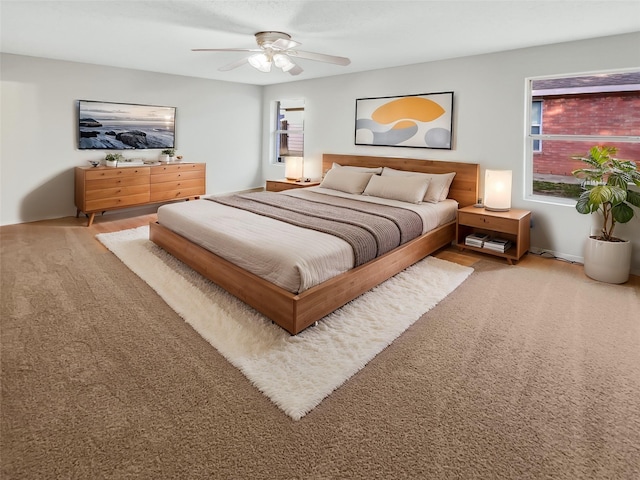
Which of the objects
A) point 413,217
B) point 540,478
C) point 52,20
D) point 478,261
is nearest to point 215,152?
point 52,20

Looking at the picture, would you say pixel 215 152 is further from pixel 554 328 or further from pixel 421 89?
pixel 554 328

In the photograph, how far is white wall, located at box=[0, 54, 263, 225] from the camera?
16.4 feet

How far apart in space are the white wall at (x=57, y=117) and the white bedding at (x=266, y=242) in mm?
2430

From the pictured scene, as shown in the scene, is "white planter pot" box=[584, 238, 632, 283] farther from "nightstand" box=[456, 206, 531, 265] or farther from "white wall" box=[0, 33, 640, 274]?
"nightstand" box=[456, 206, 531, 265]

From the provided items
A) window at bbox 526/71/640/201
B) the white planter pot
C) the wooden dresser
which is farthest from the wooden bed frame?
the wooden dresser

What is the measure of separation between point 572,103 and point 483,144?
2020 millimetres

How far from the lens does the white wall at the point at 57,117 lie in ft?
16.4

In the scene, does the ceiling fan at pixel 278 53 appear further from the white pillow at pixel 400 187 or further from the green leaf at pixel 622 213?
the green leaf at pixel 622 213

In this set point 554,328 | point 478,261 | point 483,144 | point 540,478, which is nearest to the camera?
point 540,478

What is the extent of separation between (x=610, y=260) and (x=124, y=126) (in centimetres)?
641

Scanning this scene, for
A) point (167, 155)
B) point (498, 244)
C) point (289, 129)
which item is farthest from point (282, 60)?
point (289, 129)

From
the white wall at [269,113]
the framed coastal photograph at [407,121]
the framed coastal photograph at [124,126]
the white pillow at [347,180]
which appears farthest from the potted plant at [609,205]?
the framed coastal photograph at [124,126]

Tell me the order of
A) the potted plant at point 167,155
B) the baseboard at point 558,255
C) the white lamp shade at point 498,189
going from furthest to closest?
the potted plant at point 167,155
the white lamp shade at point 498,189
the baseboard at point 558,255

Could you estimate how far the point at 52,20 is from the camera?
3.46m
